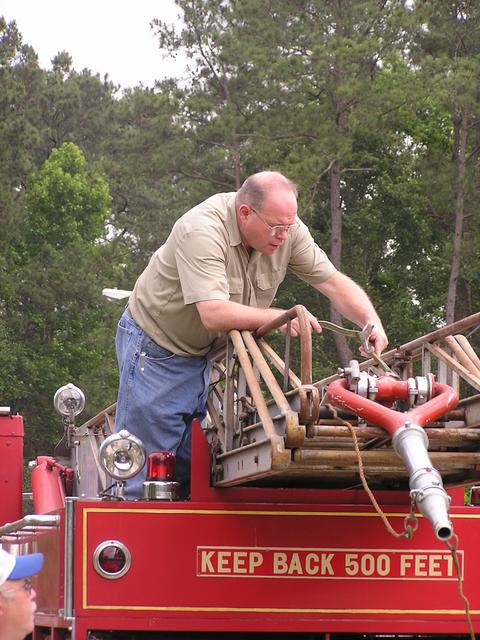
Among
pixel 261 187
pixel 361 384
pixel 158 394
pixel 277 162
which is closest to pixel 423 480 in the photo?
pixel 361 384

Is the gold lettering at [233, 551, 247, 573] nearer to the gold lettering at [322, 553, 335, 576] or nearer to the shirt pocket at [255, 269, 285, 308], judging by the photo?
the gold lettering at [322, 553, 335, 576]

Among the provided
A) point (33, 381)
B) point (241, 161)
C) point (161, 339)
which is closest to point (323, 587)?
point (161, 339)

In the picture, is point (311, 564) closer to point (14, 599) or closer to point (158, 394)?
point (158, 394)

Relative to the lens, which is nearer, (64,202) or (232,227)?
(232,227)

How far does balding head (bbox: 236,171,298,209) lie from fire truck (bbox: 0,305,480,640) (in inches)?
26.0

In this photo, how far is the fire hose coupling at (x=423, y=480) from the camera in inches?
176

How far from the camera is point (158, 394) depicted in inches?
250

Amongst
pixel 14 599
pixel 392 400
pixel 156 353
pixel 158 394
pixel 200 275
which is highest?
pixel 200 275

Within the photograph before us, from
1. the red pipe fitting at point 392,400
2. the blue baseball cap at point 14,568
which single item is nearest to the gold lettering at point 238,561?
the red pipe fitting at point 392,400

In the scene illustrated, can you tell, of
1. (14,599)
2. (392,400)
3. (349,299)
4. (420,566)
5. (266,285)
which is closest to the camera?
(14,599)

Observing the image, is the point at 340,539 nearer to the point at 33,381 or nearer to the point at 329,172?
the point at 329,172

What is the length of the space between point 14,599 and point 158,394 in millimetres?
2969

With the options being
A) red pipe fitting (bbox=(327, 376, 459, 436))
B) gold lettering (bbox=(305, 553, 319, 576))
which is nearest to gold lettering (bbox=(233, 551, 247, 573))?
gold lettering (bbox=(305, 553, 319, 576))

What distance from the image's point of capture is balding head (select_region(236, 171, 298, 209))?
5992 mm
